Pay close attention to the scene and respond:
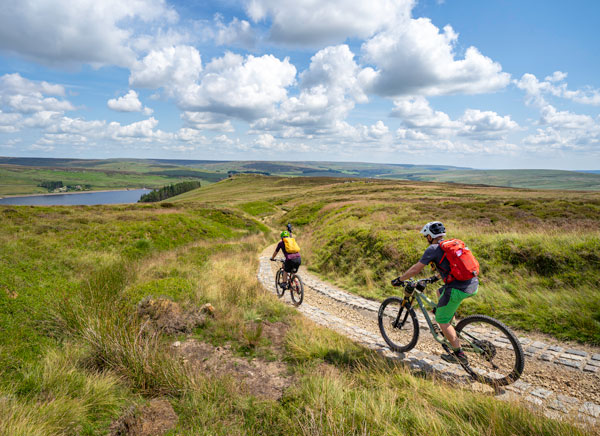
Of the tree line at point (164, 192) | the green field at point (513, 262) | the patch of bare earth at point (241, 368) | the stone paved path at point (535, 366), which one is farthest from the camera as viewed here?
the tree line at point (164, 192)

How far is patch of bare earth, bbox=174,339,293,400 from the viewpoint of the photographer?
5066 millimetres

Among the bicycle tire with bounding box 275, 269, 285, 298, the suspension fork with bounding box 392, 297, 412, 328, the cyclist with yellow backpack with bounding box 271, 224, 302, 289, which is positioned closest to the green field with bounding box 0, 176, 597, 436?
the suspension fork with bounding box 392, 297, 412, 328

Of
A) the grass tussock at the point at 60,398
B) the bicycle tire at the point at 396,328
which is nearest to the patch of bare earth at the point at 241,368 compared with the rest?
the grass tussock at the point at 60,398

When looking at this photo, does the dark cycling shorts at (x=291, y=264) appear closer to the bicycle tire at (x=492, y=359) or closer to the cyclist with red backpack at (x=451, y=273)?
the cyclist with red backpack at (x=451, y=273)

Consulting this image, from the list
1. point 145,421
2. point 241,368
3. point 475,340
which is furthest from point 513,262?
point 145,421

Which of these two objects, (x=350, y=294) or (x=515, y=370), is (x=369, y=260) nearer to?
(x=350, y=294)

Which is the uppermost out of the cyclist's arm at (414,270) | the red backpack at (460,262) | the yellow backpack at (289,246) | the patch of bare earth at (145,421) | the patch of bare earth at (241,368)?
the red backpack at (460,262)

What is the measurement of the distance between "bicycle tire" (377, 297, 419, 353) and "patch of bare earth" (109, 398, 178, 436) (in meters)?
5.05

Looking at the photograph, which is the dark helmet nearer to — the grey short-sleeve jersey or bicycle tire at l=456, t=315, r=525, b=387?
the grey short-sleeve jersey

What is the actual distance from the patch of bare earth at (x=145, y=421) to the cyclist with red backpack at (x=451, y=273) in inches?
193

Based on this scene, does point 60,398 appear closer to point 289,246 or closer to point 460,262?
point 460,262

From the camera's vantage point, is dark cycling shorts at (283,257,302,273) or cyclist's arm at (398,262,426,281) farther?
dark cycling shorts at (283,257,302,273)

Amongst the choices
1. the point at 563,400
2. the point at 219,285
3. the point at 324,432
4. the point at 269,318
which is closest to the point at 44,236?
the point at 219,285

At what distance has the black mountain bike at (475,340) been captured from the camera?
5.02 m
